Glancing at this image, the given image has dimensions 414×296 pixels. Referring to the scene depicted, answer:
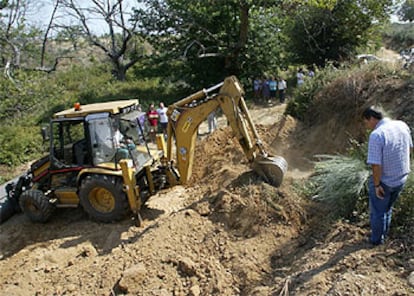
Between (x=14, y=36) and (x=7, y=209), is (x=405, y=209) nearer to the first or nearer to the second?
(x=7, y=209)

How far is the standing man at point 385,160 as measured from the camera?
3801mm

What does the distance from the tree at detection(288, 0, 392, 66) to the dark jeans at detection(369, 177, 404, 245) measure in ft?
47.2

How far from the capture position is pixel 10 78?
14016 mm

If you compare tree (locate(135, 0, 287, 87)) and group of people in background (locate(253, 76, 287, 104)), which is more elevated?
tree (locate(135, 0, 287, 87))

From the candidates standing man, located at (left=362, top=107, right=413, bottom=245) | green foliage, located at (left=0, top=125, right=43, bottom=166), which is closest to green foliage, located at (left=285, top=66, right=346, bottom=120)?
standing man, located at (left=362, top=107, right=413, bottom=245)

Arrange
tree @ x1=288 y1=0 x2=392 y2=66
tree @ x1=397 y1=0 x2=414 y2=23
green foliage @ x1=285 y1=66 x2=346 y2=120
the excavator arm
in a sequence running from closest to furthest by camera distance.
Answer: the excavator arm < green foliage @ x1=285 y1=66 x2=346 y2=120 < tree @ x1=288 y1=0 x2=392 y2=66 < tree @ x1=397 y1=0 x2=414 y2=23

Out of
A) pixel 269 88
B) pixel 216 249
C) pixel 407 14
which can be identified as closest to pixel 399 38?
pixel 407 14

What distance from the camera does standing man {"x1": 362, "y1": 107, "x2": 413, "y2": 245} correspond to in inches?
150

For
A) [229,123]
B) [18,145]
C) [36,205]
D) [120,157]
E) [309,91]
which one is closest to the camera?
Result: [229,123]

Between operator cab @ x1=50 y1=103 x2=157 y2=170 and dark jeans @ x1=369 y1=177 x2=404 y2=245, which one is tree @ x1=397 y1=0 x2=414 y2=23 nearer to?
operator cab @ x1=50 y1=103 x2=157 y2=170

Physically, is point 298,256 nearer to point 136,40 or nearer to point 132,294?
point 132,294

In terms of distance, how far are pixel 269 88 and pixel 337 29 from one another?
224 inches

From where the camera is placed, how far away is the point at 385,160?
3846 mm

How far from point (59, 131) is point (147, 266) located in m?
3.27
